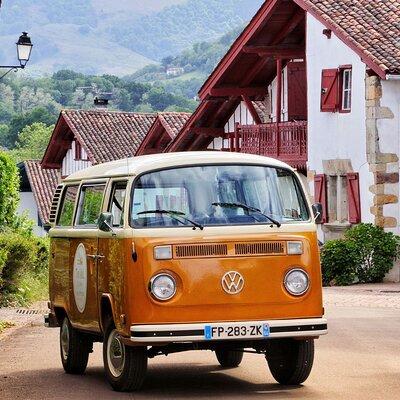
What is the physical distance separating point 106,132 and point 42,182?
9.48 meters

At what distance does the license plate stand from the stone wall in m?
24.5

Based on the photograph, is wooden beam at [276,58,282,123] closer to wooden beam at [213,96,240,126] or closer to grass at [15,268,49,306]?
wooden beam at [213,96,240,126]

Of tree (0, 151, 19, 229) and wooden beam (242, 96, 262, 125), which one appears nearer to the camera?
tree (0, 151, 19, 229)

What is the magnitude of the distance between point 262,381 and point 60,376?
214 cm

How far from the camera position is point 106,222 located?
1338 cm

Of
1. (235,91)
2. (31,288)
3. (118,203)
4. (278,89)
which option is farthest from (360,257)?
(118,203)

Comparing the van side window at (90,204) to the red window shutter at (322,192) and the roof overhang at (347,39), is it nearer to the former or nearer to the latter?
the roof overhang at (347,39)

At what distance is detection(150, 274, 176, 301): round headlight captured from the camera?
12.7 meters

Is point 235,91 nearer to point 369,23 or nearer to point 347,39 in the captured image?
point 369,23

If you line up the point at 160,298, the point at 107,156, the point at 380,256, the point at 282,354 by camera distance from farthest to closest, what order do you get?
the point at 107,156 < the point at 380,256 < the point at 282,354 < the point at 160,298

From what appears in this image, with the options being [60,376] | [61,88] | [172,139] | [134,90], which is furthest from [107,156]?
[61,88]

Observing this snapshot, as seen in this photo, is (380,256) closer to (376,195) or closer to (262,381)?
(376,195)

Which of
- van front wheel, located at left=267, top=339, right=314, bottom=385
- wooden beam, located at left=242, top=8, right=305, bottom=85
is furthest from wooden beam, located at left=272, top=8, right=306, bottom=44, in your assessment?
van front wheel, located at left=267, top=339, right=314, bottom=385

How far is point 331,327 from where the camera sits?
20.6 m
